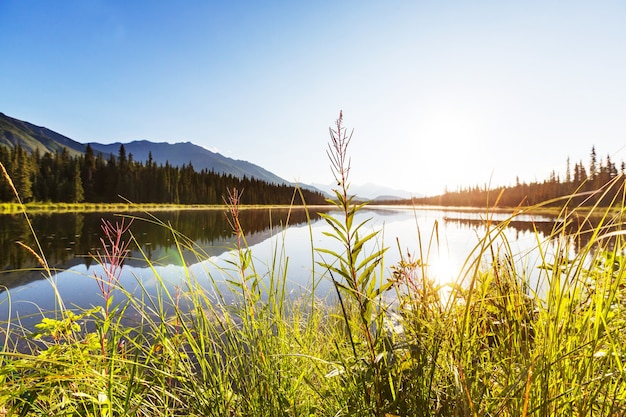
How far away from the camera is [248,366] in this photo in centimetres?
173

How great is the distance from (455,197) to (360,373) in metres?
138

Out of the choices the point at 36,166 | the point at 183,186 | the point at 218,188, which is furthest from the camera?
the point at 218,188

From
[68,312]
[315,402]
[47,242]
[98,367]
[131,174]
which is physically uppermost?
[131,174]

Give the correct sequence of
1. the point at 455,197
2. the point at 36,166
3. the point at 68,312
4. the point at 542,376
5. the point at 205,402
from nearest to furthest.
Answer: the point at 542,376 < the point at 205,402 < the point at 68,312 < the point at 36,166 < the point at 455,197

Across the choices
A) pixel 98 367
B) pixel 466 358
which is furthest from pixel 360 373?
pixel 98 367

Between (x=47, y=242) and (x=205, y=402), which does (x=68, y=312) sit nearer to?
(x=205, y=402)

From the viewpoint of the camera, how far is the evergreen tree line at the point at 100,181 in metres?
57.3

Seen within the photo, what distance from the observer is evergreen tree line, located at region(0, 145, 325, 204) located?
57.3 meters

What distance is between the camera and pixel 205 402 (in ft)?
4.84

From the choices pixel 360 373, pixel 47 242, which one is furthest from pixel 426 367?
pixel 47 242

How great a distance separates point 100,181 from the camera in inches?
2808

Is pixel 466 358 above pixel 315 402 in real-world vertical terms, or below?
above

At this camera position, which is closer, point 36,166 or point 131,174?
point 36,166

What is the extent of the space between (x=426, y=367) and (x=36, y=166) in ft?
273
